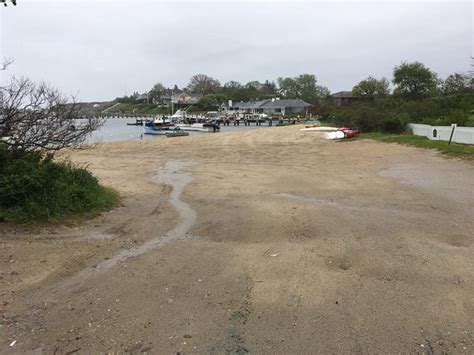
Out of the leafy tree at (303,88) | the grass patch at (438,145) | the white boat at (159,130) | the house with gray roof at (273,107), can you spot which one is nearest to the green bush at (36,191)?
the grass patch at (438,145)

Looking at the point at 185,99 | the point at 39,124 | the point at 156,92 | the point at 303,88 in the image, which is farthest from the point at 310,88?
the point at 39,124

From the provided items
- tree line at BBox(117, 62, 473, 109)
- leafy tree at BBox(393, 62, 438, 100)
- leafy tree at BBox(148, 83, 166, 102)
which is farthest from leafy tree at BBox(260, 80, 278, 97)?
leafy tree at BBox(393, 62, 438, 100)

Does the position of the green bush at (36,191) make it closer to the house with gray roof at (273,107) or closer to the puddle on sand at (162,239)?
the puddle on sand at (162,239)

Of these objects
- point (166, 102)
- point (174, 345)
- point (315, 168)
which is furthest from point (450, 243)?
point (166, 102)

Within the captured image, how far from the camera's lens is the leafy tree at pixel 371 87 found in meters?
78.6

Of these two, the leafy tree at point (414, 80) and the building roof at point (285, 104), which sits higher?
the leafy tree at point (414, 80)

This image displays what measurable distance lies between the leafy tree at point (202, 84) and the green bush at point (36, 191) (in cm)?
14414

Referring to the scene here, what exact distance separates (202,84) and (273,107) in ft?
164

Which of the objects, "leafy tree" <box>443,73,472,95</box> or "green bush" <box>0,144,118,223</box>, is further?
"leafy tree" <box>443,73,472,95</box>

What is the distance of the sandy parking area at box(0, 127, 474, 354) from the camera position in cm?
398

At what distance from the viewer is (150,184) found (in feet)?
47.4

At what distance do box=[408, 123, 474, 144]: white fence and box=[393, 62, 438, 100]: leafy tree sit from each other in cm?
3875

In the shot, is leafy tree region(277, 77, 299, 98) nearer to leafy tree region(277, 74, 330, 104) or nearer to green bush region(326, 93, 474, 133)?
leafy tree region(277, 74, 330, 104)

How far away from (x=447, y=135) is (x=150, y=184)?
57.0 feet
